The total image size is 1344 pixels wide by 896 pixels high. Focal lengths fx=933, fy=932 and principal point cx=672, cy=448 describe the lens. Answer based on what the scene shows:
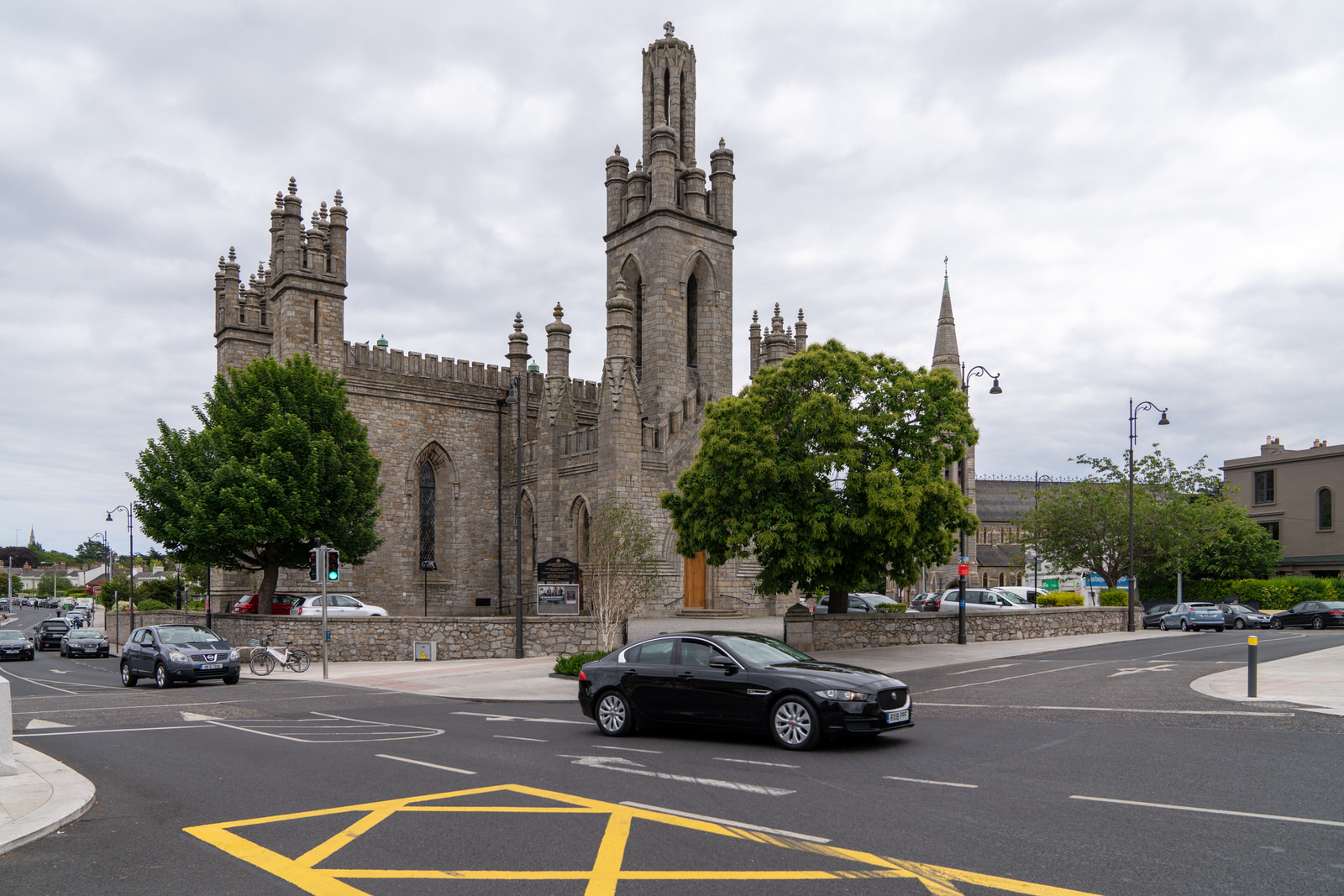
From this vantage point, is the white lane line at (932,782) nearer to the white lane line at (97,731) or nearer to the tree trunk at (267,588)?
the white lane line at (97,731)

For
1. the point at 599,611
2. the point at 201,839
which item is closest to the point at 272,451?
the point at 599,611

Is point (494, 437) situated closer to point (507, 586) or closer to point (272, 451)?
point (507, 586)

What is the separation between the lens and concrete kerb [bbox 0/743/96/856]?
712 cm

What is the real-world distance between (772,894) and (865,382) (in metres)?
19.9

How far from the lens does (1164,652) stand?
24.9 metres

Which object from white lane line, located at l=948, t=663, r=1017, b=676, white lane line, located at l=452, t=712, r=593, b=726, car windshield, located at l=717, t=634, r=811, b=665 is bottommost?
white lane line, located at l=948, t=663, r=1017, b=676

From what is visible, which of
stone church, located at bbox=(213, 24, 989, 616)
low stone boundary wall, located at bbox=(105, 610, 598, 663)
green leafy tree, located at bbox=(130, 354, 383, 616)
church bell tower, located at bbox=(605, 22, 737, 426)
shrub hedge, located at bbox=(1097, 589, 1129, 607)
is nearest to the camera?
low stone boundary wall, located at bbox=(105, 610, 598, 663)

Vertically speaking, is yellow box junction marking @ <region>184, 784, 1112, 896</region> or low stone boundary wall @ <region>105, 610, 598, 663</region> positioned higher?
yellow box junction marking @ <region>184, 784, 1112, 896</region>

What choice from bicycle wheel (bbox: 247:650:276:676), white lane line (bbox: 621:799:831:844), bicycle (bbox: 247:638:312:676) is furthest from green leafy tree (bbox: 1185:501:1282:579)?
white lane line (bbox: 621:799:831:844)

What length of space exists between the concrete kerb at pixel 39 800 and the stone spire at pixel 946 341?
7071cm

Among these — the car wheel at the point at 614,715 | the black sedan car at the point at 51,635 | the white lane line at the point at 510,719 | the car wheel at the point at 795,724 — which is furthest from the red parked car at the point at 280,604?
the car wheel at the point at 795,724

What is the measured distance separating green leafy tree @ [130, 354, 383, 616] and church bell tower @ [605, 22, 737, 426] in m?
11.6

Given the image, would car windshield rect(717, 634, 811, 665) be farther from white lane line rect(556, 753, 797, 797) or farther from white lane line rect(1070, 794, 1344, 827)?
white lane line rect(1070, 794, 1344, 827)

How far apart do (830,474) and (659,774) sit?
15225mm
